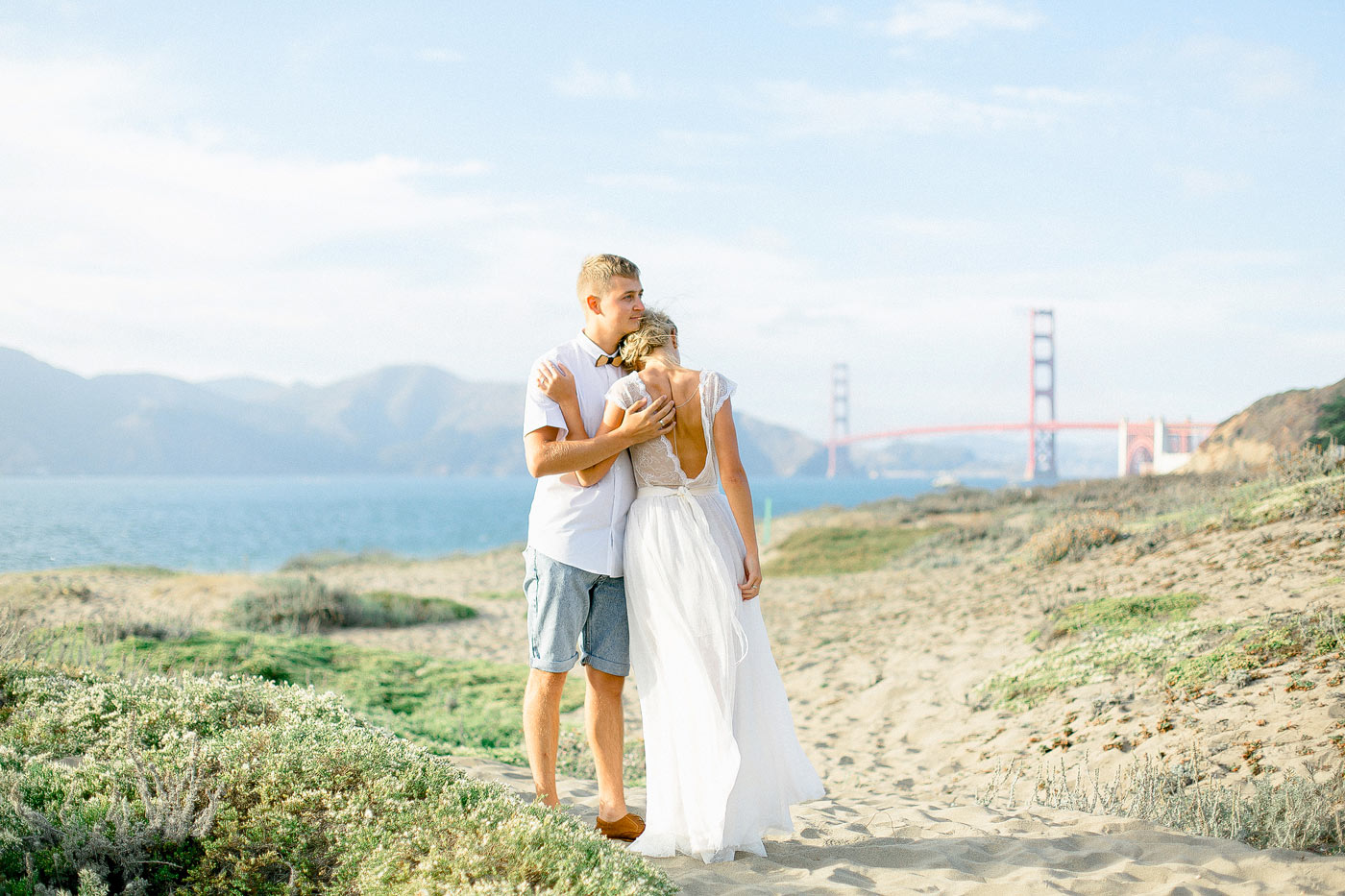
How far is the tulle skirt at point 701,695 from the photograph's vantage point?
2.50 metres

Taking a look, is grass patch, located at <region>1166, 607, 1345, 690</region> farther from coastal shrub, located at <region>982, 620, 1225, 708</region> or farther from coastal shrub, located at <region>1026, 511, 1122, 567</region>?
coastal shrub, located at <region>1026, 511, 1122, 567</region>

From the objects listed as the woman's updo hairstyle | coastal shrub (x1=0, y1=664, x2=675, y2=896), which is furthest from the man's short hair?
coastal shrub (x1=0, y1=664, x2=675, y2=896)

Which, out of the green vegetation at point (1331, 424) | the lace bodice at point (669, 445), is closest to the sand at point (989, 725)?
the lace bodice at point (669, 445)

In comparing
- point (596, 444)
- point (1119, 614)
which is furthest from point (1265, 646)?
point (596, 444)

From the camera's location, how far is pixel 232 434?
137125 mm

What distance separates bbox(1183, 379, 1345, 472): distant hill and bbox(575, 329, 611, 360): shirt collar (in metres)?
8.65

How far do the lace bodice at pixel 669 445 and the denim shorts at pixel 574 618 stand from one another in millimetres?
330

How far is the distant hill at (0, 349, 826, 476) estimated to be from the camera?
12675cm

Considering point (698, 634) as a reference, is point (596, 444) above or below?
above

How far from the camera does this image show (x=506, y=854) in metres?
2.04

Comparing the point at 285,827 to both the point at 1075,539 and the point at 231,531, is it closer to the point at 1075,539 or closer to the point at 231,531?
the point at 1075,539

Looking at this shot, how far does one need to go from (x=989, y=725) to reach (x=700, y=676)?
2873mm

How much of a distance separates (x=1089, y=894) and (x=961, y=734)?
253 cm

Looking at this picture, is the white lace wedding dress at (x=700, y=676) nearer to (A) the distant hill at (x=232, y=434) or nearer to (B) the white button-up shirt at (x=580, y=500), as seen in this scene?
(B) the white button-up shirt at (x=580, y=500)
